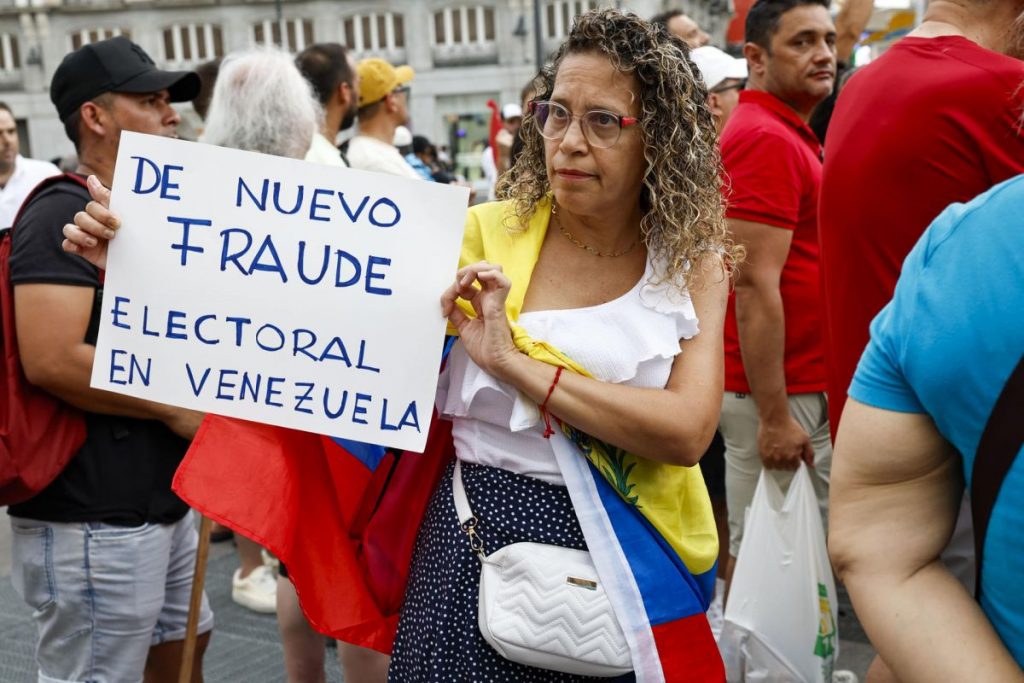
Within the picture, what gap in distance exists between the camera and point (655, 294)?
215 cm

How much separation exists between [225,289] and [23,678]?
272 cm

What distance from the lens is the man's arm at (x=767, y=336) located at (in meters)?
3.51

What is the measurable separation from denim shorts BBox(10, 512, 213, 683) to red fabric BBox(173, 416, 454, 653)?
70 centimetres

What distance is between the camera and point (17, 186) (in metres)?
6.62

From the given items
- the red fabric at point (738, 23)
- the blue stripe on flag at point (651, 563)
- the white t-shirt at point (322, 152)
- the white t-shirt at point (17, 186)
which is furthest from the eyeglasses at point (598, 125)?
the white t-shirt at point (17, 186)

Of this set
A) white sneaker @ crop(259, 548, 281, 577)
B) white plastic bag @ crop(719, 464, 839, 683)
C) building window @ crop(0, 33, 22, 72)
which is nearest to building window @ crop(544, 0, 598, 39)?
building window @ crop(0, 33, 22, 72)

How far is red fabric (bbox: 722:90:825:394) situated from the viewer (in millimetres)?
3504

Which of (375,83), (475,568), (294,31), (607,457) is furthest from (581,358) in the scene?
(294,31)

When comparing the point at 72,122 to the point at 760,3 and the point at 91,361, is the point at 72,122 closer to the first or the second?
the point at 91,361

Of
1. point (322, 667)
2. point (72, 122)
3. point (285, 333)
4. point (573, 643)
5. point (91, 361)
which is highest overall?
point (72, 122)

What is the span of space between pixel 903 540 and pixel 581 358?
862 mm

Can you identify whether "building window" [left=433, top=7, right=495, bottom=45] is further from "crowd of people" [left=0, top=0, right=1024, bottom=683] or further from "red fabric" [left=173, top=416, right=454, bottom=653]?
"red fabric" [left=173, top=416, right=454, bottom=653]

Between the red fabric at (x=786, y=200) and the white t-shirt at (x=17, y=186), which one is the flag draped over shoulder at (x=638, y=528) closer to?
the red fabric at (x=786, y=200)

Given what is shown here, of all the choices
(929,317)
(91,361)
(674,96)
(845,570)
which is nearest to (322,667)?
(91,361)
